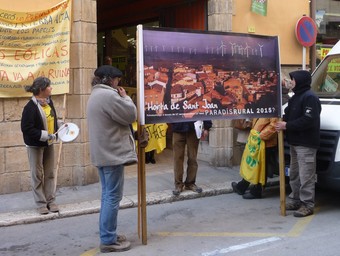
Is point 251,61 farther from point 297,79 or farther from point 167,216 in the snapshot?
point 167,216

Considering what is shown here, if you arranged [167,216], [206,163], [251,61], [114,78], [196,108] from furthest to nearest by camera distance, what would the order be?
[206,163]
[167,216]
[251,61]
[196,108]
[114,78]

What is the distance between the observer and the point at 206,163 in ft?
29.0

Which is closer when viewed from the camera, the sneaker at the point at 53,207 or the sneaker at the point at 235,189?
the sneaker at the point at 53,207

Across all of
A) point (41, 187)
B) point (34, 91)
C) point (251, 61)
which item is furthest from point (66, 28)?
point (251, 61)

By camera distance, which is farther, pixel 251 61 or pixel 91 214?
pixel 91 214

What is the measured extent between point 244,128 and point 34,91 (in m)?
3.24

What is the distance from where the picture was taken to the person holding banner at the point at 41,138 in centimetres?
552

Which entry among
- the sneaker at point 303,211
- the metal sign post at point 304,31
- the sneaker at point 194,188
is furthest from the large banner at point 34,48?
the metal sign post at point 304,31

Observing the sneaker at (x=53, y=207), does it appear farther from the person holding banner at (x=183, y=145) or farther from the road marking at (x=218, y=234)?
the person holding banner at (x=183, y=145)

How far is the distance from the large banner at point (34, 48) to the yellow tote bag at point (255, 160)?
2.87m

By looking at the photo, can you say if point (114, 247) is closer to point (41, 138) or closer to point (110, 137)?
point (110, 137)

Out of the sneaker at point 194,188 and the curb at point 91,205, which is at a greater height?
the sneaker at point 194,188

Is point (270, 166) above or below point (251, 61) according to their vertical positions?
below

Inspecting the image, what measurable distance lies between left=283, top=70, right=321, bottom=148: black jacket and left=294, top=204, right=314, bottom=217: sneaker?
2.64ft
